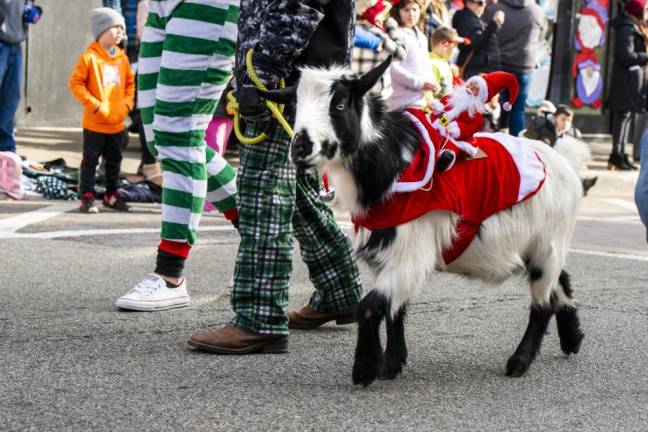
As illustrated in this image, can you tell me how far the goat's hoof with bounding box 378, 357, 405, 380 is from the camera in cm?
431

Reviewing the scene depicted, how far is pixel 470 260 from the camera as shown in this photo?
14.5 ft

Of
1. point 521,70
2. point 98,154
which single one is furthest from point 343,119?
point 521,70

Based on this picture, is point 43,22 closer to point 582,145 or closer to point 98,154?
point 98,154

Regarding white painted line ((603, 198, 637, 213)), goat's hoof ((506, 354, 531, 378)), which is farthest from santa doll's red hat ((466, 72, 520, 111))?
white painted line ((603, 198, 637, 213))

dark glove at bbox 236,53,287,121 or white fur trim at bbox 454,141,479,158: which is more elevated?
dark glove at bbox 236,53,287,121


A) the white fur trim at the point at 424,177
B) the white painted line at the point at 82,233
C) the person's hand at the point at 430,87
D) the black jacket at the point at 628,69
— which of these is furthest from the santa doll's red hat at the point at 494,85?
the black jacket at the point at 628,69

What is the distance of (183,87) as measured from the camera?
5.05 m

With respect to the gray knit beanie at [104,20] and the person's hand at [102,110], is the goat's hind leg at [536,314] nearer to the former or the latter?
the person's hand at [102,110]

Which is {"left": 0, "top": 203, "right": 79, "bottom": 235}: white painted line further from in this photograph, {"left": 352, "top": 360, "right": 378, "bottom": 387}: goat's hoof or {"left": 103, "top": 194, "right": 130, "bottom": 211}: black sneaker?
{"left": 352, "top": 360, "right": 378, "bottom": 387}: goat's hoof

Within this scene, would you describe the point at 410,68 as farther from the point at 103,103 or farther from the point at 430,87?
the point at 103,103

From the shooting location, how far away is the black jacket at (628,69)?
14523mm

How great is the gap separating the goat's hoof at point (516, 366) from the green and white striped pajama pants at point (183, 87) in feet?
5.31

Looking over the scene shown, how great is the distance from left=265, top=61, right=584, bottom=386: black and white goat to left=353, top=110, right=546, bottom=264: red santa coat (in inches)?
1.4

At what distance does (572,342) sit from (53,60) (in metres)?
10.6
